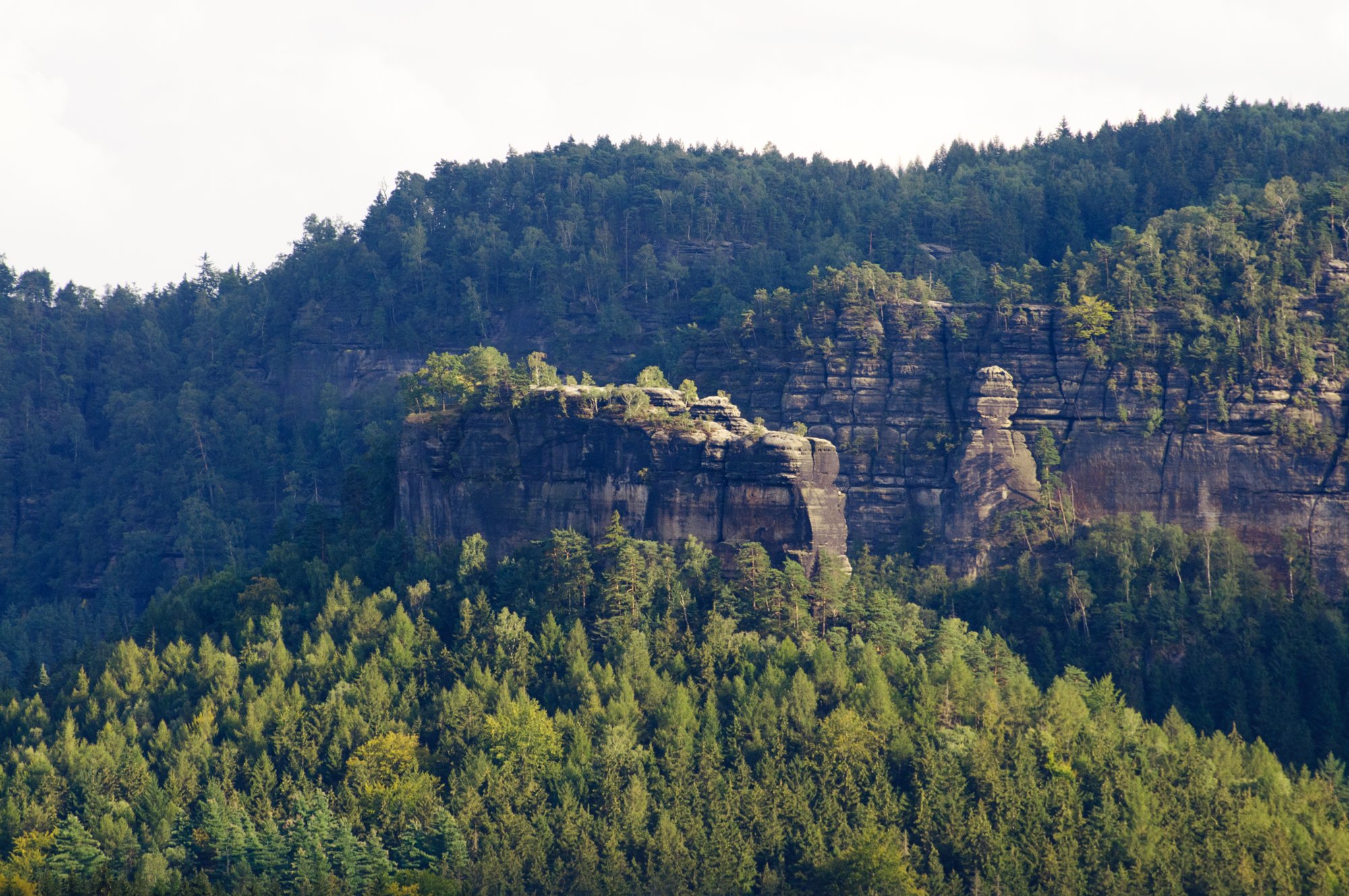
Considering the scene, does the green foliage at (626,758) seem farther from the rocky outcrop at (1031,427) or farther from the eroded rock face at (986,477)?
the eroded rock face at (986,477)

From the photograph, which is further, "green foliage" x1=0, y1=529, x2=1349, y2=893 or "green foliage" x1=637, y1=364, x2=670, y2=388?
"green foliage" x1=637, y1=364, x2=670, y2=388

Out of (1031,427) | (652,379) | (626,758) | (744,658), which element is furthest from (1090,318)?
(626,758)

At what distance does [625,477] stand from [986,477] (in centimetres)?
2173

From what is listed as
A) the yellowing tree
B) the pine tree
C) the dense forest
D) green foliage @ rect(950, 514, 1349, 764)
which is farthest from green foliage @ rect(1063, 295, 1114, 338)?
the pine tree

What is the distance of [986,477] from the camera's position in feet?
392

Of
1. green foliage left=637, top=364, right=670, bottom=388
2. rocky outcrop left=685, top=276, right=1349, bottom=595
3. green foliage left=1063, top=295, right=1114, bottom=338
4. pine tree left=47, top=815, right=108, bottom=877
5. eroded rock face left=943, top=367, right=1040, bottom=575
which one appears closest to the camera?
pine tree left=47, top=815, right=108, bottom=877

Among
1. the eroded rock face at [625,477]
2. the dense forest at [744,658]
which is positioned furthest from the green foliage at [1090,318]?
the eroded rock face at [625,477]

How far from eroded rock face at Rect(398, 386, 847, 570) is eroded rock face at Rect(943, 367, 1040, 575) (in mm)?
10883

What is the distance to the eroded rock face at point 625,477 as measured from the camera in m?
108

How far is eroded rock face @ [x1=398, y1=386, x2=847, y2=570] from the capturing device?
10794 centimetres

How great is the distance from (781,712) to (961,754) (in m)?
8.06

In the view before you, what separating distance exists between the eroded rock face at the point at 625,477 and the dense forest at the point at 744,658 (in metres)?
2.30

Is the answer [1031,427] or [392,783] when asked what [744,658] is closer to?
[392,783]

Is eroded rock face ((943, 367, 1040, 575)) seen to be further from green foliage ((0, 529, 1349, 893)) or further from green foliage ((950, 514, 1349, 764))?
green foliage ((0, 529, 1349, 893))
